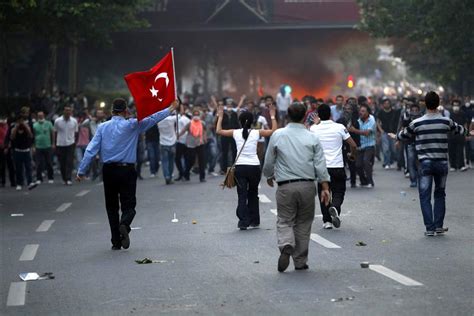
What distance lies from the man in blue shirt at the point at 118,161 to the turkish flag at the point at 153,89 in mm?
219

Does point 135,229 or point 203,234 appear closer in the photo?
point 203,234

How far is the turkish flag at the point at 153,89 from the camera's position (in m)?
13.5

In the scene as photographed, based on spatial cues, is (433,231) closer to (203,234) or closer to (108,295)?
(203,234)

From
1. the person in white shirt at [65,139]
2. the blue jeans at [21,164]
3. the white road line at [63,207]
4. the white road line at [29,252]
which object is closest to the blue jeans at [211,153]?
the person in white shirt at [65,139]

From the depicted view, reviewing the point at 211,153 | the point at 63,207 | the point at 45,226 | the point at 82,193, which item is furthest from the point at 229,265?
the point at 211,153

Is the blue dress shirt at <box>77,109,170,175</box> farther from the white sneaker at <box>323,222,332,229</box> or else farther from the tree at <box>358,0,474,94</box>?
the tree at <box>358,0,474,94</box>

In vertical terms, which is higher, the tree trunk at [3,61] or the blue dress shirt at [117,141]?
the tree trunk at [3,61]

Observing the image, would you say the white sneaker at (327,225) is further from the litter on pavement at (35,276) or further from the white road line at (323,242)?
the litter on pavement at (35,276)

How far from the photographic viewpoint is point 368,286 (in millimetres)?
9586

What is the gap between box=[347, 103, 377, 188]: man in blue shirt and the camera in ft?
74.1

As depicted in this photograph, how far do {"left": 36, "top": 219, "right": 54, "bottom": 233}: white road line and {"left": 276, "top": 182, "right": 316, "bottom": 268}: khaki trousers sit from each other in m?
6.01

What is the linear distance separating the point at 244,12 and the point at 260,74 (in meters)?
6.72

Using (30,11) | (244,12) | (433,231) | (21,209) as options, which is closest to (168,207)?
(21,209)

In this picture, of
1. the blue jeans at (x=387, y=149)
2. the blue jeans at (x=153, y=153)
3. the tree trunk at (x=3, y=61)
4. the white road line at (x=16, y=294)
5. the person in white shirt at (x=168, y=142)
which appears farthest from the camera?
the tree trunk at (x=3, y=61)
